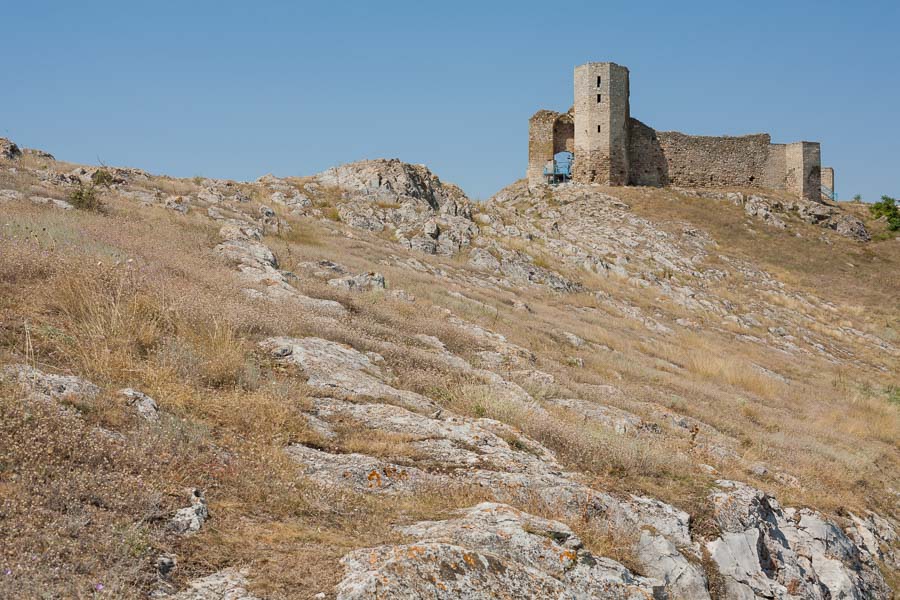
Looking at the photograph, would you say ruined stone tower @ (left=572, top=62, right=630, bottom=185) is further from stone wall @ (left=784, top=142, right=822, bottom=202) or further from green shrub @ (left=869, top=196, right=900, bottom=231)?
green shrub @ (left=869, top=196, right=900, bottom=231)

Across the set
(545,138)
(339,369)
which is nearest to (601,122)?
(545,138)

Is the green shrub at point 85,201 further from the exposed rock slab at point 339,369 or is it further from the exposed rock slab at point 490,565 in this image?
the exposed rock slab at point 490,565

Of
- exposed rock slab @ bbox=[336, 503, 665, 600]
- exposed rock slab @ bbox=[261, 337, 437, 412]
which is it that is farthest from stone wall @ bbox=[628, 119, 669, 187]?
exposed rock slab @ bbox=[336, 503, 665, 600]

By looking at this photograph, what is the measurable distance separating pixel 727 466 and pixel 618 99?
33928 mm

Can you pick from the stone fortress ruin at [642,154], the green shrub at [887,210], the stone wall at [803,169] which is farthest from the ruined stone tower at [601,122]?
the green shrub at [887,210]

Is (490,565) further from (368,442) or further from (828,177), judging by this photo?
(828,177)

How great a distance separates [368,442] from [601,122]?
118 feet

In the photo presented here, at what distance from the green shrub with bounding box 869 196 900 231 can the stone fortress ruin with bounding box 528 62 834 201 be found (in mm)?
3228

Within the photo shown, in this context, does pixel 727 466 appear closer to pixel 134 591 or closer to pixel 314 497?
pixel 314 497

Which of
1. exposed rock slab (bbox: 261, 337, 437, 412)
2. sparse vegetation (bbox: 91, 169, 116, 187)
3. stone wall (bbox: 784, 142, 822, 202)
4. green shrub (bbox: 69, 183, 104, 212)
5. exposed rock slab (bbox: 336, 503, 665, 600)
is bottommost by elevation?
exposed rock slab (bbox: 336, 503, 665, 600)

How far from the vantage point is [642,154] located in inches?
1630

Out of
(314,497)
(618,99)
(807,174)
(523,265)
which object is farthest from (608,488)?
(807,174)

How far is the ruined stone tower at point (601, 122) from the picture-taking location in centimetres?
Result: 3766

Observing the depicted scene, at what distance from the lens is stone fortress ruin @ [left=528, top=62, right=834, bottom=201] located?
126 feet
